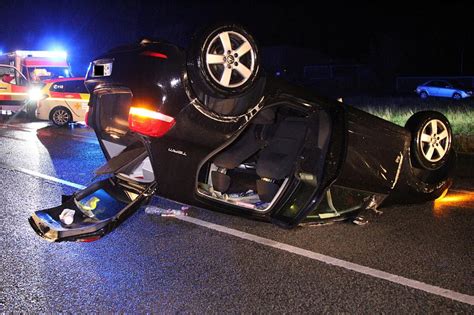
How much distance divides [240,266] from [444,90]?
27.4m

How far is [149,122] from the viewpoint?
3809 millimetres

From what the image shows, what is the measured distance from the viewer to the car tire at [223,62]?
376 centimetres

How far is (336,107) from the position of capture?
4430mm

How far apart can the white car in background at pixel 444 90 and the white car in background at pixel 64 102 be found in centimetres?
1991

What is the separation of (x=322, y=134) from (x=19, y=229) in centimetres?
302

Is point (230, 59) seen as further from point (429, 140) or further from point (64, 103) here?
point (64, 103)

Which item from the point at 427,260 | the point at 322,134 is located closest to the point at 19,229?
the point at 322,134

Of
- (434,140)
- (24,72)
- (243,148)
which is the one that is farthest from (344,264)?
(24,72)

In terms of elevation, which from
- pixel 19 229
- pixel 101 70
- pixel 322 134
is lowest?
pixel 19 229

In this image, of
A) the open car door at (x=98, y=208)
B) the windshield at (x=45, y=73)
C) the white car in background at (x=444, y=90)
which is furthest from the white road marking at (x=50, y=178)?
the white car in background at (x=444, y=90)

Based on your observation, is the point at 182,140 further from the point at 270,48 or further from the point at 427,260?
the point at 270,48

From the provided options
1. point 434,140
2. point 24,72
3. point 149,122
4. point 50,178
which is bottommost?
point 50,178

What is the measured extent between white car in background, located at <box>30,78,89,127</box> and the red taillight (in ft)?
38.0

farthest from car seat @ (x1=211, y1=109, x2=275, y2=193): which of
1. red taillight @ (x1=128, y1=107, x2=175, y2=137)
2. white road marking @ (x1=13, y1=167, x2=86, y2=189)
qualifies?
white road marking @ (x1=13, y1=167, x2=86, y2=189)
